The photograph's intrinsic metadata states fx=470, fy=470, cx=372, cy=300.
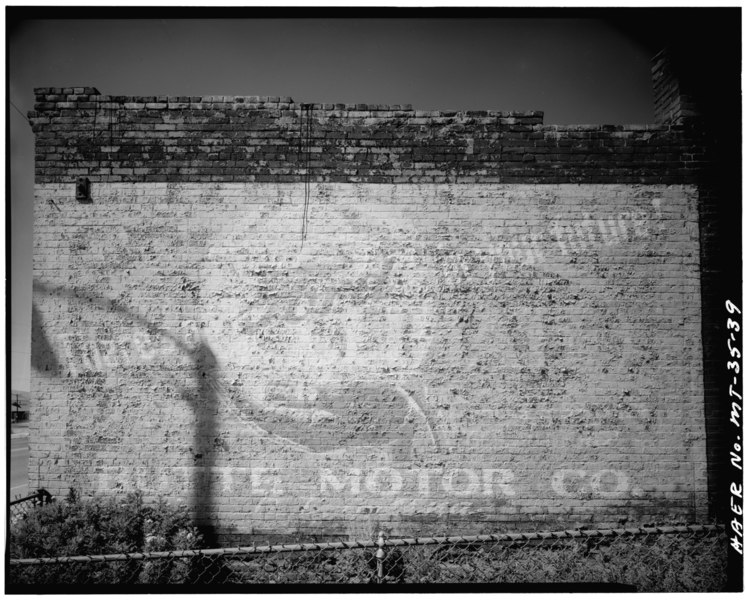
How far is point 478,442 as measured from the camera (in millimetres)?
4984

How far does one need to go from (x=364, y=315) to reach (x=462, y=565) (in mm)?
2692

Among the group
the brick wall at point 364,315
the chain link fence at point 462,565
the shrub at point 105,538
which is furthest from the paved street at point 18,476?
the chain link fence at point 462,565

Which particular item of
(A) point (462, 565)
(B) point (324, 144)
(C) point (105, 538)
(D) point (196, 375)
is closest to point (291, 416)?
(D) point (196, 375)

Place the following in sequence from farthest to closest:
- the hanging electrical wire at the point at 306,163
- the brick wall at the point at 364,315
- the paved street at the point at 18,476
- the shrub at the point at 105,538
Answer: the paved street at the point at 18,476 → the hanging electrical wire at the point at 306,163 → the brick wall at the point at 364,315 → the shrub at the point at 105,538

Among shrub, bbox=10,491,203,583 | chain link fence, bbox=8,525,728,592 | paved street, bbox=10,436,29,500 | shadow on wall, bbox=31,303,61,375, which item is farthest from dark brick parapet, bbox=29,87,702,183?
paved street, bbox=10,436,29,500

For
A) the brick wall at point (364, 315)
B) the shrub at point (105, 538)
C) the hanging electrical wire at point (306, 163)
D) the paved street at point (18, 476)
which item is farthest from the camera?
the paved street at point (18, 476)

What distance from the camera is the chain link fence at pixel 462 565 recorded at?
166 inches

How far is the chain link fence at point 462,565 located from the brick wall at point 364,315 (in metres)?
0.28

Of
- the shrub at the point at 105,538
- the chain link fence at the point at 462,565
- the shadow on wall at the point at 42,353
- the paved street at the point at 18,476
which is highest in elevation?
the shadow on wall at the point at 42,353

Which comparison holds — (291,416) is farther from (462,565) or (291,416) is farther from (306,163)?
(306,163)

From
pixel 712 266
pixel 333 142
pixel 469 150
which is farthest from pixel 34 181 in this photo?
pixel 712 266

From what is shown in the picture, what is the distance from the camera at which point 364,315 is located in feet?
16.7

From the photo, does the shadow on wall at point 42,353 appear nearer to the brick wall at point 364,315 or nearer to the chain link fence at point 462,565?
the brick wall at point 364,315

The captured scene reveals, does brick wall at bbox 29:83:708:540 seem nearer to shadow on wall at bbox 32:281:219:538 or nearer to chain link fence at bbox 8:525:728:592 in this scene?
shadow on wall at bbox 32:281:219:538
